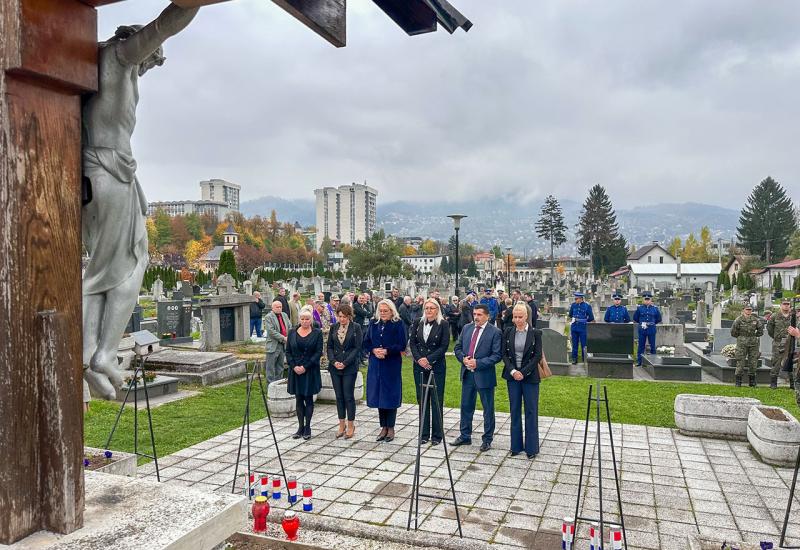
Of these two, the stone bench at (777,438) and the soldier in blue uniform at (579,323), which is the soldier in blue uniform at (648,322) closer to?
the soldier in blue uniform at (579,323)

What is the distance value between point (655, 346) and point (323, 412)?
1085 centimetres

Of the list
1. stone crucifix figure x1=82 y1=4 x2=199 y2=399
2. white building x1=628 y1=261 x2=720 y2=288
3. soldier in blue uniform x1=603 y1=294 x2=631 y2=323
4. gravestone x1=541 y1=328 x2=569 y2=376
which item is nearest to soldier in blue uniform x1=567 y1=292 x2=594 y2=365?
soldier in blue uniform x1=603 y1=294 x2=631 y2=323

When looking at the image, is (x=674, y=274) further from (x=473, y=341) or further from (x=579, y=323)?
(x=473, y=341)

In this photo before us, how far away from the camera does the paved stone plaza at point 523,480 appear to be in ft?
16.7

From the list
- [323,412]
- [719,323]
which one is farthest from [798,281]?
[323,412]

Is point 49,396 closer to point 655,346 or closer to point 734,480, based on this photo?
point 734,480

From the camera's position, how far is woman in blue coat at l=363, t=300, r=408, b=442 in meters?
7.80

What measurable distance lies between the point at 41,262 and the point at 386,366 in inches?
235

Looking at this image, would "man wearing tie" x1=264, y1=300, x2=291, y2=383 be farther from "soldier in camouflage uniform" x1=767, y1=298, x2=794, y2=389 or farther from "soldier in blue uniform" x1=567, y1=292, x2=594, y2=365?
"soldier in camouflage uniform" x1=767, y1=298, x2=794, y2=389

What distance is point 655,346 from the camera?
1603 cm

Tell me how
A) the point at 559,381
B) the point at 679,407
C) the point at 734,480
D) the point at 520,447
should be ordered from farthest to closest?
the point at 559,381
the point at 679,407
the point at 520,447
the point at 734,480

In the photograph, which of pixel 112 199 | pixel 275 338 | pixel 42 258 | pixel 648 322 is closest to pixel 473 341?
pixel 275 338

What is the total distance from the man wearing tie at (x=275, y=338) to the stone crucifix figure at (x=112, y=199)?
830cm

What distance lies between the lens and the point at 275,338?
10969 mm
